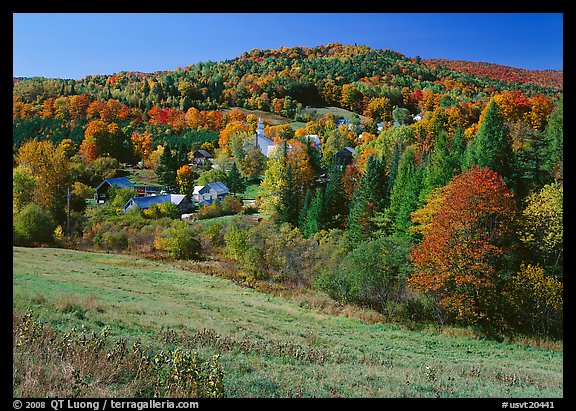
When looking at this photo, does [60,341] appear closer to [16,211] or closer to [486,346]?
[486,346]

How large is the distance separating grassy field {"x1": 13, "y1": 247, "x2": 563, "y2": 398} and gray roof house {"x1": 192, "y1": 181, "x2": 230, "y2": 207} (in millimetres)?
21427

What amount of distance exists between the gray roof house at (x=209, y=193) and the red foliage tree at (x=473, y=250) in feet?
93.1

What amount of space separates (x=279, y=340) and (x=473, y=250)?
993cm

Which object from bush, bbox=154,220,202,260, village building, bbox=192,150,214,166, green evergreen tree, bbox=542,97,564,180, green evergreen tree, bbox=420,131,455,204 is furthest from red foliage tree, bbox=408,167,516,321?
village building, bbox=192,150,214,166

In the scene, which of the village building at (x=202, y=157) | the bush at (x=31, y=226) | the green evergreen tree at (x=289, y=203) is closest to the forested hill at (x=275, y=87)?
the village building at (x=202, y=157)

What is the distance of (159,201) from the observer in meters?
36.6

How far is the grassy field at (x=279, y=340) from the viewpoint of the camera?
5.89 metres

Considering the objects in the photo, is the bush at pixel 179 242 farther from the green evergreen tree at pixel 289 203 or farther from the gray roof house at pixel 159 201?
the green evergreen tree at pixel 289 203

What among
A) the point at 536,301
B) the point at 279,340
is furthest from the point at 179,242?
the point at 536,301

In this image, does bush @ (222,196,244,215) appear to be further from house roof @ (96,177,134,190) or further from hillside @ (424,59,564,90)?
hillside @ (424,59,564,90)

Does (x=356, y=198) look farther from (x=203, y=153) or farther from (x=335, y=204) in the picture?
(x=203, y=153)
